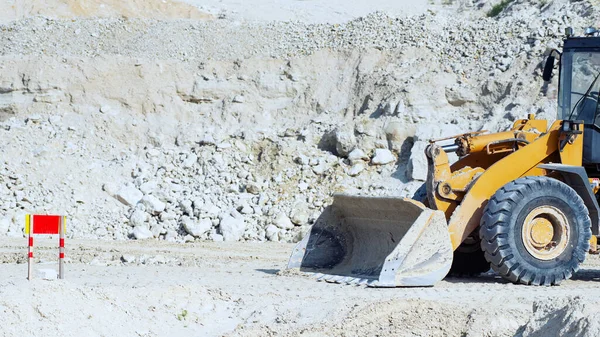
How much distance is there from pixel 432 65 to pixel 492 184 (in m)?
10.3

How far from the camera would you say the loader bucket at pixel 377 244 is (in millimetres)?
9016

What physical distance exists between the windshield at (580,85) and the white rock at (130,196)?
29.4 feet

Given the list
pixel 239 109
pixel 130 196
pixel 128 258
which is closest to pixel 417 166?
pixel 239 109

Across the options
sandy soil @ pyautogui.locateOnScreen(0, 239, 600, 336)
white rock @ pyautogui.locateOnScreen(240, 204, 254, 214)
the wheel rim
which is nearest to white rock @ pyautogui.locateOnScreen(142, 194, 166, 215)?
white rock @ pyautogui.locateOnScreen(240, 204, 254, 214)

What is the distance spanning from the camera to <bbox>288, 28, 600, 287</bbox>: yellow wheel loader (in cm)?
909

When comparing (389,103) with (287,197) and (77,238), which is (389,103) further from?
(77,238)

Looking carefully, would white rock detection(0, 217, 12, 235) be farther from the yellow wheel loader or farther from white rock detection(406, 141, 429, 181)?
the yellow wheel loader

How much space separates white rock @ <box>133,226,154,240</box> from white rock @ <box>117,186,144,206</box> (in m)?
0.99

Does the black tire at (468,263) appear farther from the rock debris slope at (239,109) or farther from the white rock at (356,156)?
the white rock at (356,156)

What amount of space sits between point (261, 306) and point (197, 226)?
7.62 meters

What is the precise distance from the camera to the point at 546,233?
9.45 meters

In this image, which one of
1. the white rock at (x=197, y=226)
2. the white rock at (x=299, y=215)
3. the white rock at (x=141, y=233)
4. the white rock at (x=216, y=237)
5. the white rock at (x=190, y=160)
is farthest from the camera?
the white rock at (x=190, y=160)

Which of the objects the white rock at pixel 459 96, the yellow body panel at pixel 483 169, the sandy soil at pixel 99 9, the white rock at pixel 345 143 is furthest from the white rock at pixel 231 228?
the sandy soil at pixel 99 9

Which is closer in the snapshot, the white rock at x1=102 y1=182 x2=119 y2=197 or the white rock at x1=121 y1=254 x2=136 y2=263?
the white rock at x1=121 y1=254 x2=136 y2=263
